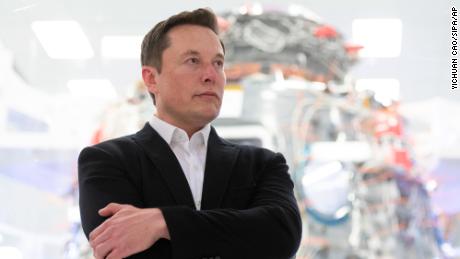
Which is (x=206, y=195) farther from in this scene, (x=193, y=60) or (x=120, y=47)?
(x=120, y=47)

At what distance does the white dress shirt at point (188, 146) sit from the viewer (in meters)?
1.09

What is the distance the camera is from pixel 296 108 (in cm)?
277

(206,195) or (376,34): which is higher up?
(206,195)

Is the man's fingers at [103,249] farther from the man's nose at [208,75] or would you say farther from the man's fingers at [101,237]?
the man's nose at [208,75]

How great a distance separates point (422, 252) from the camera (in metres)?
2.71

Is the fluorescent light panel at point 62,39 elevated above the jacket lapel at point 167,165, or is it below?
below

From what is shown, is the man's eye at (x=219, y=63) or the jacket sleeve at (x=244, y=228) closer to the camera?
the jacket sleeve at (x=244, y=228)

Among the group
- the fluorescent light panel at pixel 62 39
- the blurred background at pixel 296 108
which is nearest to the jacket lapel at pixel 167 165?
the blurred background at pixel 296 108

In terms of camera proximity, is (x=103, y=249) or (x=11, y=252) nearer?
(x=103, y=249)

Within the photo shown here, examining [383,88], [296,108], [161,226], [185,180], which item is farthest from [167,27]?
[383,88]

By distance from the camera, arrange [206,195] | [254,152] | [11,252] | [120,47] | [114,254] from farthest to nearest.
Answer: [120,47], [11,252], [254,152], [206,195], [114,254]

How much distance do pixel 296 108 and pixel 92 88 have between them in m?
0.90

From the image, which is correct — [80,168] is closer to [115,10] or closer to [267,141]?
[267,141]

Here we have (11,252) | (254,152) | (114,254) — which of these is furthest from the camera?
(11,252)
